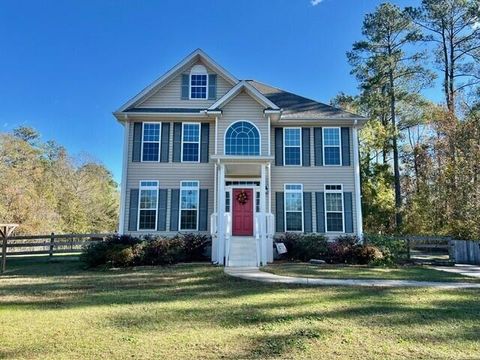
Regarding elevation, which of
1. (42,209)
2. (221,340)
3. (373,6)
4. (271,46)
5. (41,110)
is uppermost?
(373,6)

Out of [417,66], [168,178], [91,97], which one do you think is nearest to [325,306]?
[168,178]

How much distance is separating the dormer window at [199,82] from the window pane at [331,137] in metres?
5.57

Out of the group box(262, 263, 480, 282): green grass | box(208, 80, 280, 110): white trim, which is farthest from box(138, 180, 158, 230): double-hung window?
box(262, 263, 480, 282): green grass

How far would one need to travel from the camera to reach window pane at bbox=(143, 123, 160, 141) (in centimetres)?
1516

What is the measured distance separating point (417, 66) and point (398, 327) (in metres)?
24.4

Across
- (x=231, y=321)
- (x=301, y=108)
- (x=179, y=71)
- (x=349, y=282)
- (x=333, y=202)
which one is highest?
(x=179, y=71)

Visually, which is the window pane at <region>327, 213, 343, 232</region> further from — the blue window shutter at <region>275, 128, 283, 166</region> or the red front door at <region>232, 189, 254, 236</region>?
the red front door at <region>232, 189, 254, 236</region>

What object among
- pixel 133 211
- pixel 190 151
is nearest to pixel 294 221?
pixel 190 151

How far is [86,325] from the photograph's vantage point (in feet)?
18.1

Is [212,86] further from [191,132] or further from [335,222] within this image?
[335,222]

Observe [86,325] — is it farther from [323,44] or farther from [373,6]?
[373,6]

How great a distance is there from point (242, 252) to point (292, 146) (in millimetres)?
5371

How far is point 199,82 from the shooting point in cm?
1578

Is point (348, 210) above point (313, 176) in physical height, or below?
below
